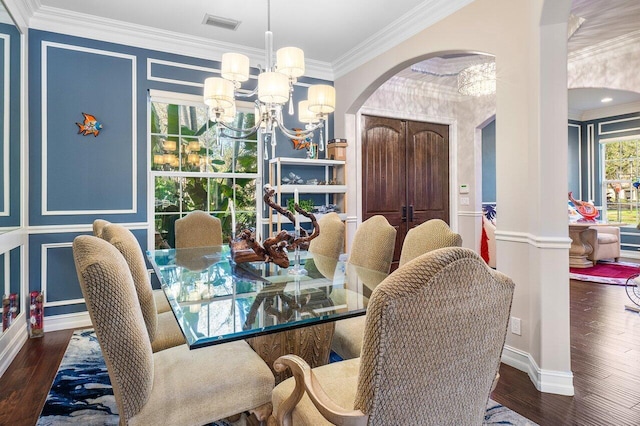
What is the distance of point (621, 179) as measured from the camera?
7.63m

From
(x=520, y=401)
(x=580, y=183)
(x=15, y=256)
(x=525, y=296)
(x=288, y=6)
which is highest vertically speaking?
(x=288, y=6)


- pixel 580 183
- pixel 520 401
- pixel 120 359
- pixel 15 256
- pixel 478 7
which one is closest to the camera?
pixel 120 359

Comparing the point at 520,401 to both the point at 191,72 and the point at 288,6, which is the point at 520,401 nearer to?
the point at 288,6

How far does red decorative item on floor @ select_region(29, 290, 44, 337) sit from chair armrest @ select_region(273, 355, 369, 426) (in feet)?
10.2

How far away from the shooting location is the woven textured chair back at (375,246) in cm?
238

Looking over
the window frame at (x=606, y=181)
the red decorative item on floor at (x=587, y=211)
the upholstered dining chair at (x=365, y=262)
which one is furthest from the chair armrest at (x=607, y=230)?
the upholstered dining chair at (x=365, y=262)

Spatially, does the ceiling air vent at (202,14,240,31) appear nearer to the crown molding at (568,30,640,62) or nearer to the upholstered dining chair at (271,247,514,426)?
the upholstered dining chair at (271,247,514,426)

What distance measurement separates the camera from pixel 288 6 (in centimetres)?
317

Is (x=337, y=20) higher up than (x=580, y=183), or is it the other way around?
(x=337, y=20)

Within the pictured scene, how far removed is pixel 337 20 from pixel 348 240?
248 centimetres

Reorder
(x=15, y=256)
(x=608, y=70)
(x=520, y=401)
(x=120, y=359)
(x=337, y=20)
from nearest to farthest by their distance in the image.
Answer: (x=120, y=359), (x=520, y=401), (x=15, y=256), (x=337, y=20), (x=608, y=70)

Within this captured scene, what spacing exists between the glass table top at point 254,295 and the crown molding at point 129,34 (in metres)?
1.93

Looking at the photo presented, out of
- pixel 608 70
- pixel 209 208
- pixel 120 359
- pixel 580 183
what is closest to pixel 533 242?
pixel 120 359

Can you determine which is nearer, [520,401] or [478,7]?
[520,401]
